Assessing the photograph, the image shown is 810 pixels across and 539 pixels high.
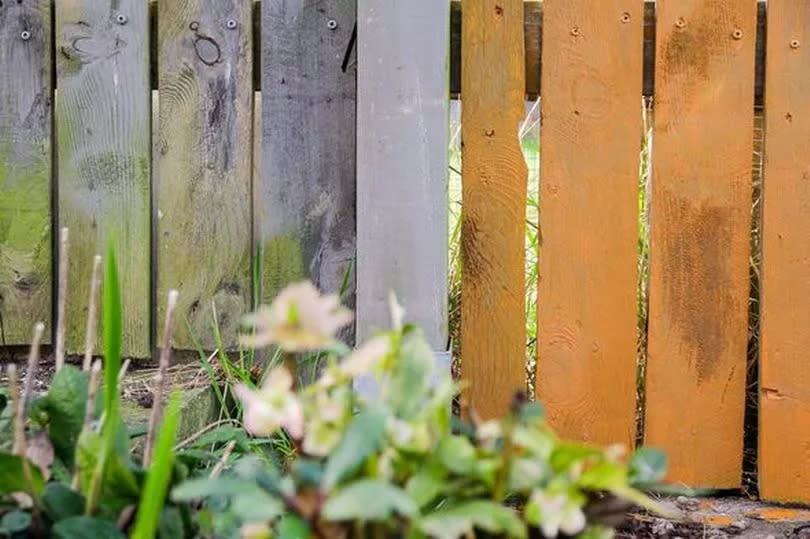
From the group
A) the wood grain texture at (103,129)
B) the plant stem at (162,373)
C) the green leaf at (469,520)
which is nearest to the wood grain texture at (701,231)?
the wood grain texture at (103,129)

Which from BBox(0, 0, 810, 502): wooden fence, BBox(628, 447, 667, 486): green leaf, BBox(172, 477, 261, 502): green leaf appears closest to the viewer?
BBox(172, 477, 261, 502): green leaf

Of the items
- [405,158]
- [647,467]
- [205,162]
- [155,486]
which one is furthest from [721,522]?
[155,486]

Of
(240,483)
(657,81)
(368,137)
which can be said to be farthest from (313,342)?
(657,81)

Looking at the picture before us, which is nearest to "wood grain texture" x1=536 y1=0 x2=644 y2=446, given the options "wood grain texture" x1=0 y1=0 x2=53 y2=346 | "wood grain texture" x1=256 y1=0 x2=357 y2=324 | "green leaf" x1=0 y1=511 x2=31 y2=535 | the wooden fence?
the wooden fence

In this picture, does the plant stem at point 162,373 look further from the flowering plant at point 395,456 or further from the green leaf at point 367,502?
the green leaf at point 367,502

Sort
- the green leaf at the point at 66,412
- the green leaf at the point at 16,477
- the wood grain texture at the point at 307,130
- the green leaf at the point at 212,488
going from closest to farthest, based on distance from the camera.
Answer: the green leaf at the point at 212,488, the green leaf at the point at 16,477, the green leaf at the point at 66,412, the wood grain texture at the point at 307,130

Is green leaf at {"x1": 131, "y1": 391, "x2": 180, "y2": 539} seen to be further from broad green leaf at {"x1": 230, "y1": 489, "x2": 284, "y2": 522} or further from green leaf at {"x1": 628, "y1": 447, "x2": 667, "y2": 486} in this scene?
green leaf at {"x1": 628, "y1": 447, "x2": 667, "y2": 486}

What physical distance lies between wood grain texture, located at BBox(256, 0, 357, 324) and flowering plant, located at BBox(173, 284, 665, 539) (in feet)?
6.03

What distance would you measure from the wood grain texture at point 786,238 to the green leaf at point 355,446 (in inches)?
79.1

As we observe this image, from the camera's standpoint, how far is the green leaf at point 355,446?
0.86 metres

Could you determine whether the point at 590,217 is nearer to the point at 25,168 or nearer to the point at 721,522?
the point at 721,522

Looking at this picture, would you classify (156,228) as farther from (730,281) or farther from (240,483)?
(240,483)

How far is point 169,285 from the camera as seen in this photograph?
2.86 meters

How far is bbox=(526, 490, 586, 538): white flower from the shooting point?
91 cm
